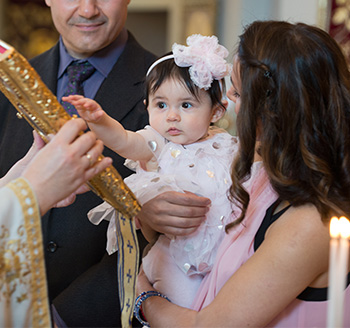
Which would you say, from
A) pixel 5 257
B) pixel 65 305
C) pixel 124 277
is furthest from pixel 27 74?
pixel 65 305

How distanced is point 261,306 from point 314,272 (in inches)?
7.3

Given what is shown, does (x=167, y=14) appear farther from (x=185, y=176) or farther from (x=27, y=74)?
(x=27, y=74)

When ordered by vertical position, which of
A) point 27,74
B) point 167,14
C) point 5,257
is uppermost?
point 27,74

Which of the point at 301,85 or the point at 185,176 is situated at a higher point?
the point at 301,85

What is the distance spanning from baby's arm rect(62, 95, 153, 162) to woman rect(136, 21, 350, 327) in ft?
1.48

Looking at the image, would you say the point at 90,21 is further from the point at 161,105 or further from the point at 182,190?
the point at 182,190

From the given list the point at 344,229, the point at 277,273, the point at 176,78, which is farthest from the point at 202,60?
the point at 344,229

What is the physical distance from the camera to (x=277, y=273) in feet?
5.80

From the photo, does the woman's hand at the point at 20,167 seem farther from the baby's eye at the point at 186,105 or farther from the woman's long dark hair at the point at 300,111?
the woman's long dark hair at the point at 300,111

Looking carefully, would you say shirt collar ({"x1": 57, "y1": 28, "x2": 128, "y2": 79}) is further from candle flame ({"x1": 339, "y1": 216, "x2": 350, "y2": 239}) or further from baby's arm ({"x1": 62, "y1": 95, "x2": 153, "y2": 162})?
candle flame ({"x1": 339, "y1": 216, "x2": 350, "y2": 239})

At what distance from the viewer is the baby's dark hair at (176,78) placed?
228cm

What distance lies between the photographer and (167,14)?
9.04m

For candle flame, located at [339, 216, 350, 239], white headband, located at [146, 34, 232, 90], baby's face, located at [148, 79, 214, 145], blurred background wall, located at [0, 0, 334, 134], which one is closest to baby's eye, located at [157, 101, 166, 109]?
baby's face, located at [148, 79, 214, 145]

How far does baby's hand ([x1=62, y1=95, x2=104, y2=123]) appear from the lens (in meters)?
1.85
